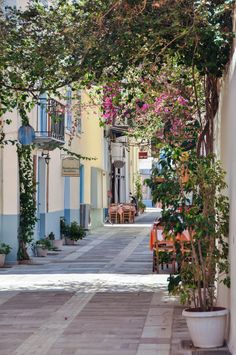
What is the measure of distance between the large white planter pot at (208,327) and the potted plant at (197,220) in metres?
0.13

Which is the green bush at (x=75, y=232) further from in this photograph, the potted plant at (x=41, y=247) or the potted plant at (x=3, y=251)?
the potted plant at (x=3, y=251)

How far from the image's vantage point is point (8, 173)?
2045 centimetres

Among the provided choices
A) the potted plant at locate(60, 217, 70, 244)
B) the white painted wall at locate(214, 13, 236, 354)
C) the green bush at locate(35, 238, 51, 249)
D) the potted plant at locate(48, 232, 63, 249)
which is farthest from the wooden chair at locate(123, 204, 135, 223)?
the white painted wall at locate(214, 13, 236, 354)

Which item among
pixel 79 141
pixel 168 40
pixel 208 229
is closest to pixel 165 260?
pixel 208 229

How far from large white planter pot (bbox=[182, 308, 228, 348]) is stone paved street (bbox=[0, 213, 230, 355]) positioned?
20 centimetres

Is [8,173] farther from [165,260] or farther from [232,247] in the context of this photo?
[232,247]

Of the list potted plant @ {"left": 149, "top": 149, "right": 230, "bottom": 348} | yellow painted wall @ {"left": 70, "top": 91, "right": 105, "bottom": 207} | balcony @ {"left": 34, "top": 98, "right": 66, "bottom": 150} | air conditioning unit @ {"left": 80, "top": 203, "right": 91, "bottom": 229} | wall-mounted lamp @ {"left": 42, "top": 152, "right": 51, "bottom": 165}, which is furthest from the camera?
yellow painted wall @ {"left": 70, "top": 91, "right": 105, "bottom": 207}

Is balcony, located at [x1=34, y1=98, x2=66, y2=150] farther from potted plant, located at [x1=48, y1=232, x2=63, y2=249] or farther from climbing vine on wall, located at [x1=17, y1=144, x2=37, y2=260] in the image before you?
potted plant, located at [x1=48, y1=232, x2=63, y2=249]

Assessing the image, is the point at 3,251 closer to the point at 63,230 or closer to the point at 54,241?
the point at 54,241

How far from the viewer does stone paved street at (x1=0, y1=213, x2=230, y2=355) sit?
931 centimetres

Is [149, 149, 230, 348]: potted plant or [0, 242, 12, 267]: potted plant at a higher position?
[149, 149, 230, 348]: potted plant

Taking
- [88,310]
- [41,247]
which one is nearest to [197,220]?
[88,310]

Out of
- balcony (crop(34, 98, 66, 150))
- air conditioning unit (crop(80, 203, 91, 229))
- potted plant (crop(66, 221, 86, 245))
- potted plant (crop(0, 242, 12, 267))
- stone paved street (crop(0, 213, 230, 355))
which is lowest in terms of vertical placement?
stone paved street (crop(0, 213, 230, 355))

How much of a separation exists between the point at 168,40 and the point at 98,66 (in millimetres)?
1330
